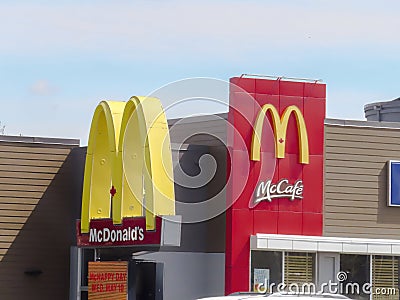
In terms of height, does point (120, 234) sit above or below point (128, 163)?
below

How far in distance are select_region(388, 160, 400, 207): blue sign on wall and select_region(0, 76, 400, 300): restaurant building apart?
23mm

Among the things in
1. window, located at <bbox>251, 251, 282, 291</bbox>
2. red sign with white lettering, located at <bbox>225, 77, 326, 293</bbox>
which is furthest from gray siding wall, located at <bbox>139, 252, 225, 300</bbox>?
window, located at <bbox>251, 251, 282, 291</bbox>

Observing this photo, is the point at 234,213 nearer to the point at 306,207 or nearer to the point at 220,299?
the point at 306,207

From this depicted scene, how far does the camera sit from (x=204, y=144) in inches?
992

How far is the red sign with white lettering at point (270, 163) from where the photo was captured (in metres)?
23.6

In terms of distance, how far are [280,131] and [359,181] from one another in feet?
8.31

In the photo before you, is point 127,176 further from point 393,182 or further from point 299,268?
point 393,182

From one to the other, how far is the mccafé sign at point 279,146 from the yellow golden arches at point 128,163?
229cm

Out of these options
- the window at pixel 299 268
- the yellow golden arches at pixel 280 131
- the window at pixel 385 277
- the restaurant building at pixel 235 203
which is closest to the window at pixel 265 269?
the restaurant building at pixel 235 203

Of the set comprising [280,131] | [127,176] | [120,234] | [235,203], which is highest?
[280,131]

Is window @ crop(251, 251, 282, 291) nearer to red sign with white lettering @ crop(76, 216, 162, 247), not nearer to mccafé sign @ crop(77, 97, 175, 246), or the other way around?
mccafé sign @ crop(77, 97, 175, 246)

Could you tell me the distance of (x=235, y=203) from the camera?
2356 centimetres

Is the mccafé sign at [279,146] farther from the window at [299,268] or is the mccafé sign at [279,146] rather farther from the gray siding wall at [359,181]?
the window at [299,268]

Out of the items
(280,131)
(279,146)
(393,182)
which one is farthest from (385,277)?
(280,131)
